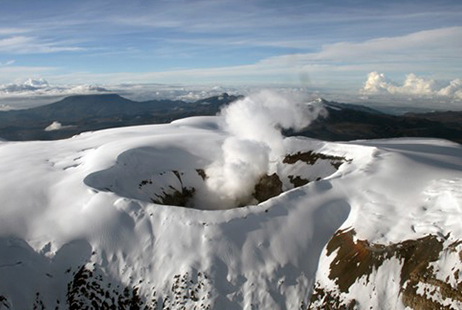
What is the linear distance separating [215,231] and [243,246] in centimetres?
316

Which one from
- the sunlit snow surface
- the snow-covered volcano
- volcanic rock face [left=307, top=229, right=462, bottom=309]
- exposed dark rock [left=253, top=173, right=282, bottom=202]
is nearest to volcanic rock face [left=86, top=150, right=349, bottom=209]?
exposed dark rock [left=253, top=173, right=282, bottom=202]

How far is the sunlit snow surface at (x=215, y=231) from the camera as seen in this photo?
29578 millimetres

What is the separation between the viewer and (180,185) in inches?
2002

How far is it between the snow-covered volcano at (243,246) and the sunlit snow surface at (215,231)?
105 mm

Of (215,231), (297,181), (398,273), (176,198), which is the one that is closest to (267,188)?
(297,181)

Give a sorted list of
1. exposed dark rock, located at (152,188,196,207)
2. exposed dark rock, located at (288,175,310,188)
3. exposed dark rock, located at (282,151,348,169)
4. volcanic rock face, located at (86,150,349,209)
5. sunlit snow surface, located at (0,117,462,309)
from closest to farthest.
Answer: sunlit snow surface, located at (0,117,462,309) → volcanic rock face, located at (86,150,349,209) → exposed dark rock, located at (152,188,196,207) → exposed dark rock, located at (282,151,348,169) → exposed dark rock, located at (288,175,310,188)

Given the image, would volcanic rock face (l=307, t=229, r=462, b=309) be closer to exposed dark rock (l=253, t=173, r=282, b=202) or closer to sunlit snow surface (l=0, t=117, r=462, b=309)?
sunlit snow surface (l=0, t=117, r=462, b=309)

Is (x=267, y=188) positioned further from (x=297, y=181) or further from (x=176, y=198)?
(x=176, y=198)

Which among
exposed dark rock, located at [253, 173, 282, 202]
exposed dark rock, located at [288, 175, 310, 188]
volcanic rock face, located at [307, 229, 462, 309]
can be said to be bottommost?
exposed dark rock, located at [253, 173, 282, 202]

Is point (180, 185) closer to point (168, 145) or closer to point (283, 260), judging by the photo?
point (168, 145)

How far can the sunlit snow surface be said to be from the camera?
29.6 m

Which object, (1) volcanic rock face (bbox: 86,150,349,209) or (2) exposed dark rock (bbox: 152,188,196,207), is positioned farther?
(2) exposed dark rock (bbox: 152,188,196,207)

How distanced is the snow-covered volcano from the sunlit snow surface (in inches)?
4.1

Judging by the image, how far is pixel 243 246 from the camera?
32281 mm
